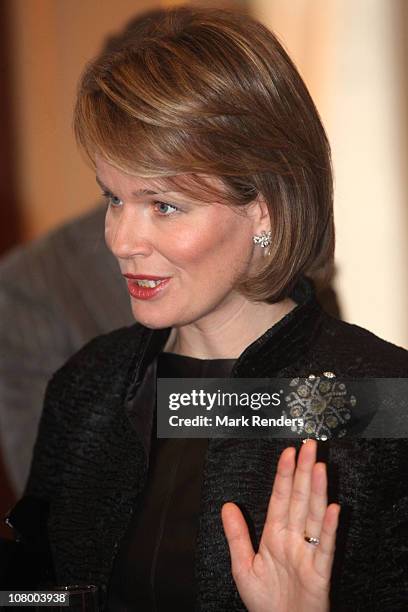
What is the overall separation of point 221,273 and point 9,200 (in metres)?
1.85

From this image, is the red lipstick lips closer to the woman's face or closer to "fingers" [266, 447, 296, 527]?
the woman's face

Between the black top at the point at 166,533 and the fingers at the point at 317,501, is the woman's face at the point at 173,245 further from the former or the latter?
the fingers at the point at 317,501

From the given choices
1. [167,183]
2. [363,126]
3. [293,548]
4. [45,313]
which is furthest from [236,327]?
[45,313]

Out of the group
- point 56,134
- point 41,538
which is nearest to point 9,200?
point 56,134

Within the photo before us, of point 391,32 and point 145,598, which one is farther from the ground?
point 391,32

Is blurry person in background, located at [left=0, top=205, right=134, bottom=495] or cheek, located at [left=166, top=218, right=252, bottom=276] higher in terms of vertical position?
blurry person in background, located at [left=0, top=205, right=134, bottom=495]

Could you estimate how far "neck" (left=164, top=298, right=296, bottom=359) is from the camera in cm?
129

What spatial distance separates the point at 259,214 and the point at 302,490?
1.15 ft

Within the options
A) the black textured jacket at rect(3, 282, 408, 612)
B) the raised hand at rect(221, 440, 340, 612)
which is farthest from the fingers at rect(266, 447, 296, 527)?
the black textured jacket at rect(3, 282, 408, 612)

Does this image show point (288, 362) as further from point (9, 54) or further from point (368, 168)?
point (9, 54)

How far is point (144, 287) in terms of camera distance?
1.21m

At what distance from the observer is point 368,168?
1707 mm

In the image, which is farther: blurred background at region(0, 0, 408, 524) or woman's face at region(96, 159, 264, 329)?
blurred background at region(0, 0, 408, 524)

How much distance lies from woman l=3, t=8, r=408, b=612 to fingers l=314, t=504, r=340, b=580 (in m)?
0.01
